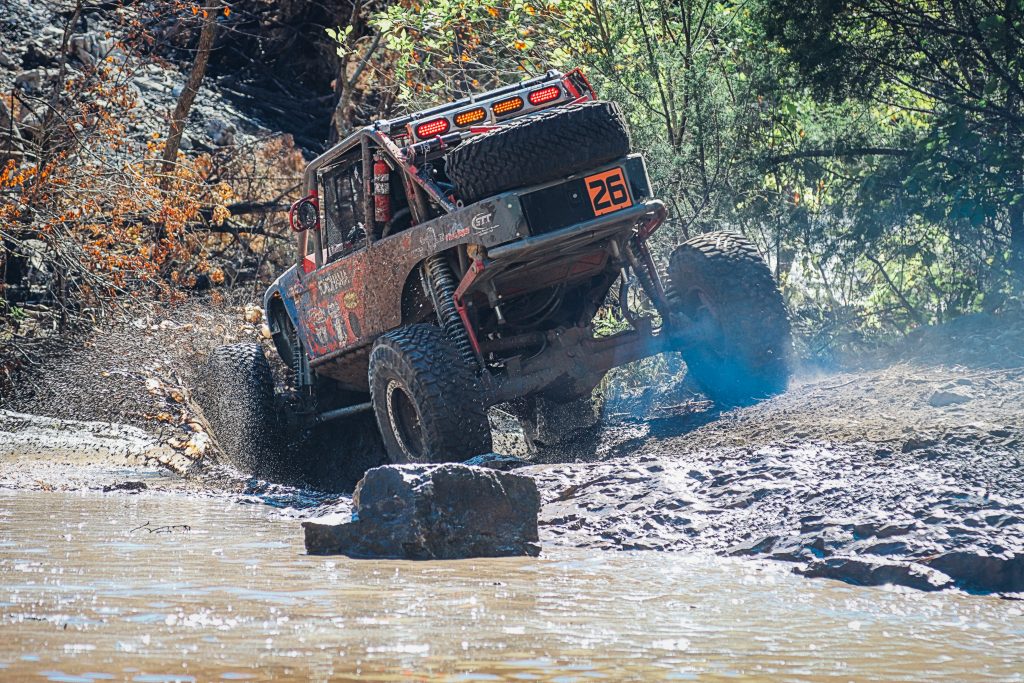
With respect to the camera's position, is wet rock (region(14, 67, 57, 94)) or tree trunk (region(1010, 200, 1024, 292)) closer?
tree trunk (region(1010, 200, 1024, 292))

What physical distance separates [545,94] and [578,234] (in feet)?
5.43

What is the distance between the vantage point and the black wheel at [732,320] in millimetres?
8328

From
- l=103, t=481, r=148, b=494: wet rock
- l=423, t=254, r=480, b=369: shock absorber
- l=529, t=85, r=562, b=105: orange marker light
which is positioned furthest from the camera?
l=529, t=85, r=562, b=105: orange marker light

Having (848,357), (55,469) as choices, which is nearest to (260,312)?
(55,469)

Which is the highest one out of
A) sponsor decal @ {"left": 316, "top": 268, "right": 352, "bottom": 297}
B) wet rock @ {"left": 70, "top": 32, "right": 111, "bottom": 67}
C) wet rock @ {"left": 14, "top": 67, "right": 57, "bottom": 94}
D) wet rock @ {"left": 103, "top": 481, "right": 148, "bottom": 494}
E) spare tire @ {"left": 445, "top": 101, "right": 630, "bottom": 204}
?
wet rock @ {"left": 70, "top": 32, "right": 111, "bottom": 67}

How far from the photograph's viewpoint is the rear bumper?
7.17 metres

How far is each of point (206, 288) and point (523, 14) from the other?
5.21 metres

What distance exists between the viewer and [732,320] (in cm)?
833

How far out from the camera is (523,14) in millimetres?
12836

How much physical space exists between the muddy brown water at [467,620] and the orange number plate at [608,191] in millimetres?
2801

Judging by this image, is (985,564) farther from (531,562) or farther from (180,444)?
(180,444)

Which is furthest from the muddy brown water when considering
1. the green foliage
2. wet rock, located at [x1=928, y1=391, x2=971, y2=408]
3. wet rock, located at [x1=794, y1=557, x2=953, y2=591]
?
the green foliage

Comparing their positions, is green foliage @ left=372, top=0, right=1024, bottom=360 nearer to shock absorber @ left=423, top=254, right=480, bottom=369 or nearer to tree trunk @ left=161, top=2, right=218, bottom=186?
tree trunk @ left=161, top=2, right=218, bottom=186

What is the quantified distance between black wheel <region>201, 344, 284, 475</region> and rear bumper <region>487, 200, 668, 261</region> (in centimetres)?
323
